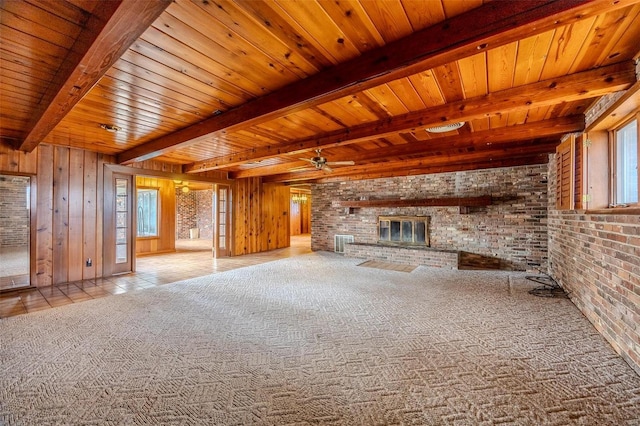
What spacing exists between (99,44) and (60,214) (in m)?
4.52

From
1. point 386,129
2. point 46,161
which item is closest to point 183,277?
point 46,161

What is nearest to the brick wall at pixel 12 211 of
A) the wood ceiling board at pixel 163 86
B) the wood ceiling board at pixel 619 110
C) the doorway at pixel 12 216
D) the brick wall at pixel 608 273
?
the doorway at pixel 12 216

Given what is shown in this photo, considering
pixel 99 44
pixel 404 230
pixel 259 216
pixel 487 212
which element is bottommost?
pixel 404 230

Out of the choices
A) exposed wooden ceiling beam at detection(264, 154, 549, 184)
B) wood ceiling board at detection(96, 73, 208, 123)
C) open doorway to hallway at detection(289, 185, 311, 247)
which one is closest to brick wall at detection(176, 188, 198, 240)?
open doorway to hallway at detection(289, 185, 311, 247)

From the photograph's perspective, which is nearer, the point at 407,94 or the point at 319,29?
the point at 319,29

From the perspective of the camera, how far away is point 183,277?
16.6 feet

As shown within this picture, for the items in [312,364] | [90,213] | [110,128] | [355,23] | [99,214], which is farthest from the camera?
[99,214]

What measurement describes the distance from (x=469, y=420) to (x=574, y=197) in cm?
294

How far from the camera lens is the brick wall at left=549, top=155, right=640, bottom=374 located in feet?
7.09

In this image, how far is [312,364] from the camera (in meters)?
2.17

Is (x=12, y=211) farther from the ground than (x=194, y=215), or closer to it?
farther from the ground

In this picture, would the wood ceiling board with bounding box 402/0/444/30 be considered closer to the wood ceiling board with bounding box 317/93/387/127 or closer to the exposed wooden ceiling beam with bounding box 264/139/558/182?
the wood ceiling board with bounding box 317/93/387/127

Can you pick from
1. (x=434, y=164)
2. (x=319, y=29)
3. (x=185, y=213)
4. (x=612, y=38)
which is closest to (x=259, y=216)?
(x=434, y=164)

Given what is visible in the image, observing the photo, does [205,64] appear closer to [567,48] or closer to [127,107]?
[127,107]
